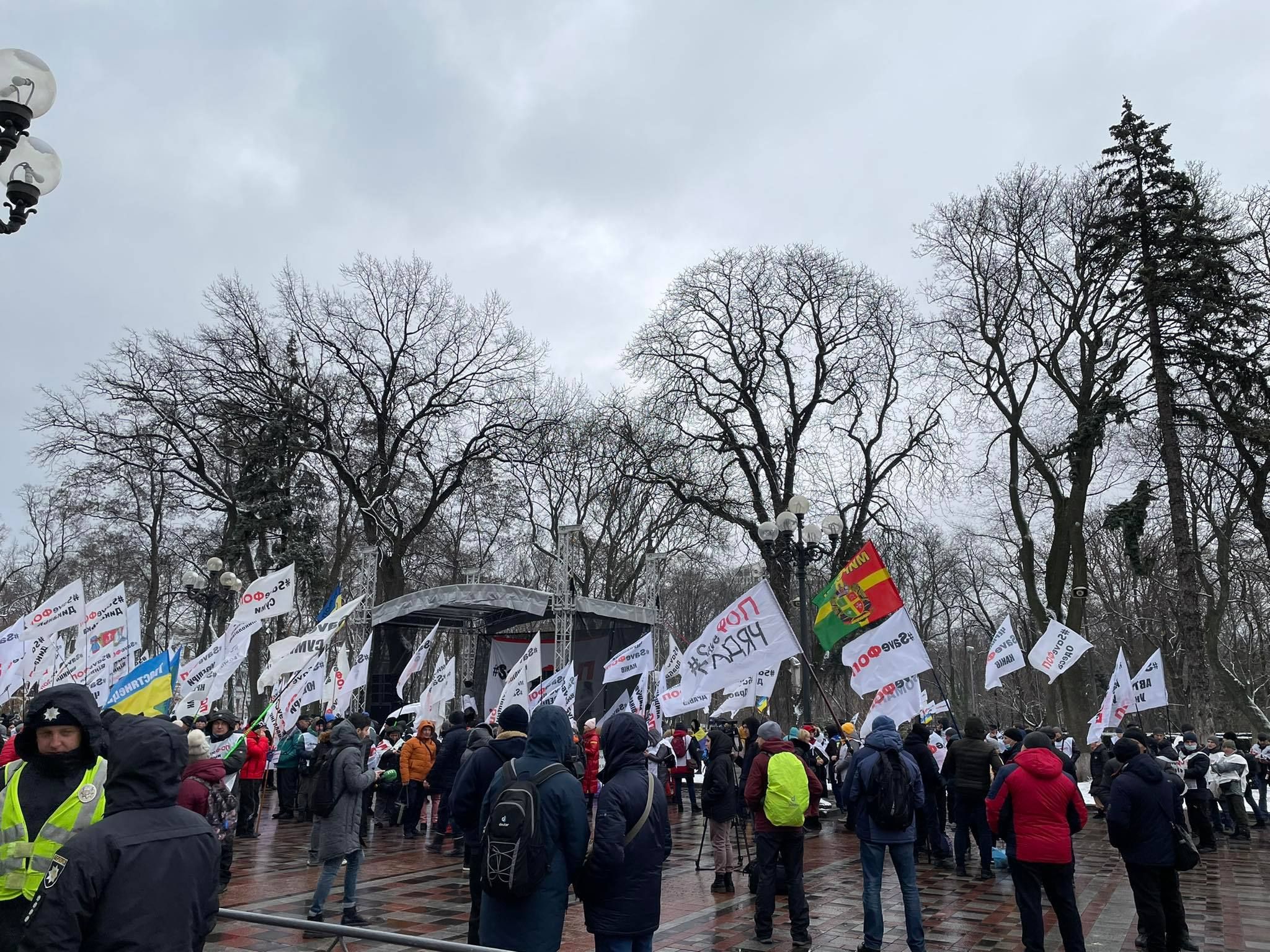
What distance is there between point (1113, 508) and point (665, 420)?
12576 mm

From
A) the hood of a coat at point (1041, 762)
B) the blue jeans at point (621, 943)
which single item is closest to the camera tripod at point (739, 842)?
the hood of a coat at point (1041, 762)

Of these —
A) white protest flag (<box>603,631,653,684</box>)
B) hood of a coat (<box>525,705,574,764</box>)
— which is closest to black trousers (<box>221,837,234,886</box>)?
hood of a coat (<box>525,705,574,764</box>)

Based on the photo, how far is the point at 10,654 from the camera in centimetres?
1365

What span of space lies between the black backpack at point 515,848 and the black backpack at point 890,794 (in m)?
3.51

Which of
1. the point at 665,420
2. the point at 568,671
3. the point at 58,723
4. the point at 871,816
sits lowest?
the point at 871,816

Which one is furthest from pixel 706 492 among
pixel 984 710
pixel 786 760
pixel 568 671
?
pixel 984 710

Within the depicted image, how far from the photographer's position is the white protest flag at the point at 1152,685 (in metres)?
14.5

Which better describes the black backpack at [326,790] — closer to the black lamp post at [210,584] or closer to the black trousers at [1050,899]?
the black trousers at [1050,899]

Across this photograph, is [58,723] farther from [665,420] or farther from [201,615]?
[201,615]

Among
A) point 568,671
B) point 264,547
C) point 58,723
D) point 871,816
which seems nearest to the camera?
point 58,723

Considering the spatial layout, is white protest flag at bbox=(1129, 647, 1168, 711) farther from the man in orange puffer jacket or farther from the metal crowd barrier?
the metal crowd barrier

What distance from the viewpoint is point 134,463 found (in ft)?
90.8

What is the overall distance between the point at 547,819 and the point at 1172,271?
2209 centimetres

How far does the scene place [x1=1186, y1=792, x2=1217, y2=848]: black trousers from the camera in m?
11.9
